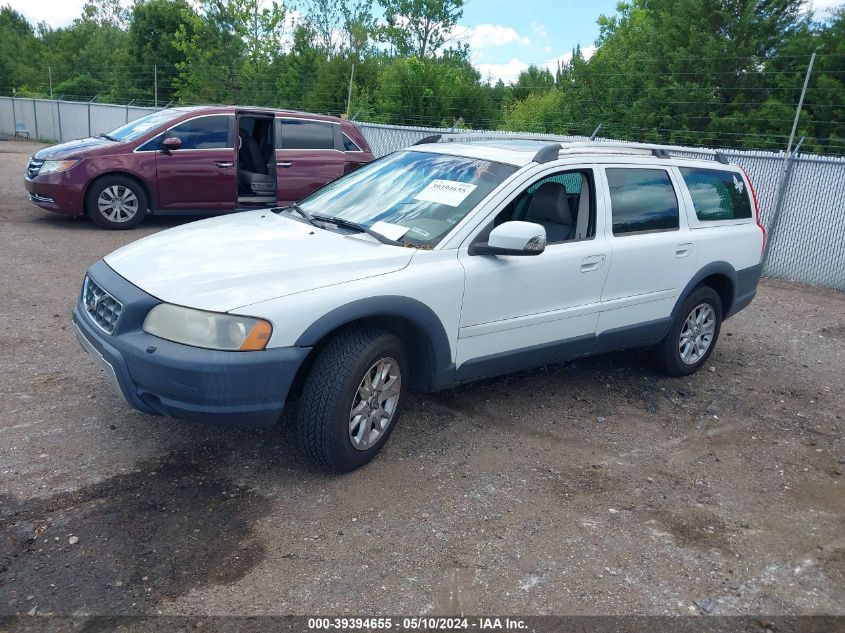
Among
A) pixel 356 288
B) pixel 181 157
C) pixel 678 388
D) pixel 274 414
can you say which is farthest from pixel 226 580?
pixel 181 157

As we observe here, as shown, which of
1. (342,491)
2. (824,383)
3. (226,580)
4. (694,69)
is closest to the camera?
(226,580)

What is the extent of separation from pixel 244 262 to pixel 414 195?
48.8 inches

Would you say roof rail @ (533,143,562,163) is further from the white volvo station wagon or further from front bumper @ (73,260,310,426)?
front bumper @ (73,260,310,426)

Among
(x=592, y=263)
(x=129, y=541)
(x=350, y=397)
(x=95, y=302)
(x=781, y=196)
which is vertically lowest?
(x=129, y=541)

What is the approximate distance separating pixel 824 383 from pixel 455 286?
152 inches

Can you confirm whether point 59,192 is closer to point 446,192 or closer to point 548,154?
point 446,192

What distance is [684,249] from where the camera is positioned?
17.6 ft

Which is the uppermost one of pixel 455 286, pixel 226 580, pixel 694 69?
pixel 694 69

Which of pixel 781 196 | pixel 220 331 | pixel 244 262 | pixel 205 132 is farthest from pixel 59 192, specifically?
pixel 781 196

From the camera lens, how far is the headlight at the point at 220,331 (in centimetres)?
335

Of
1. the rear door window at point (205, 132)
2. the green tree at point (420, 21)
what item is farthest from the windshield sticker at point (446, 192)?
the green tree at point (420, 21)

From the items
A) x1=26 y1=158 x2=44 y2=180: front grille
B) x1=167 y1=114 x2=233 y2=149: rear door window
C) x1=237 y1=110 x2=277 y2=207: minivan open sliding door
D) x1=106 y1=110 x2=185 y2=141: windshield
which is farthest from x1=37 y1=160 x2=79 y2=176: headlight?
x1=237 y1=110 x2=277 y2=207: minivan open sliding door

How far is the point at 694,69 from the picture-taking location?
774 inches

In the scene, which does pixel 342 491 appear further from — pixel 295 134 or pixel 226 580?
pixel 295 134
